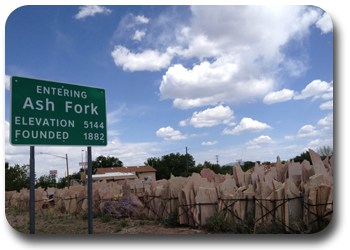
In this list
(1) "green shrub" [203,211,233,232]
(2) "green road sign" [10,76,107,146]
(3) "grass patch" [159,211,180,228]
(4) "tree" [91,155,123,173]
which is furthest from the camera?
(4) "tree" [91,155,123,173]

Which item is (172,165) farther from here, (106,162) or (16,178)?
(16,178)

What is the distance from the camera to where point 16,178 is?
47.0 m

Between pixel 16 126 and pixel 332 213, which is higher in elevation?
pixel 16 126

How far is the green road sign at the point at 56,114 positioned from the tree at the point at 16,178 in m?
44.5

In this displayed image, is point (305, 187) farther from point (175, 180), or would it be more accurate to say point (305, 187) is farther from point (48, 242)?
point (48, 242)

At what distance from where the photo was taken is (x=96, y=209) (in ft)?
39.9

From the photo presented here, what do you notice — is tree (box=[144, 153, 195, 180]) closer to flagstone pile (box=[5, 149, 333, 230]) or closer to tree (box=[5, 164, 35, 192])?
tree (box=[5, 164, 35, 192])

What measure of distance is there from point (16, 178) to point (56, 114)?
164 feet

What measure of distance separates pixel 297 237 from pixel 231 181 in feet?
9.89

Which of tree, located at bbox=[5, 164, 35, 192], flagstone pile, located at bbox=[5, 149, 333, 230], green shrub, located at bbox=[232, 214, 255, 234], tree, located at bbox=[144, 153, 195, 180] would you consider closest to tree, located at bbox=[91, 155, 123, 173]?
tree, located at bbox=[144, 153, 195, 180]

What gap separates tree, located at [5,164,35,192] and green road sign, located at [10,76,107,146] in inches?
1750

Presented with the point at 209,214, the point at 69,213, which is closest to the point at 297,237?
the point at 209,214

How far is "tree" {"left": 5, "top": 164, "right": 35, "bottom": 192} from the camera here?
44.0 metres

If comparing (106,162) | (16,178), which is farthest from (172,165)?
(16,178)
